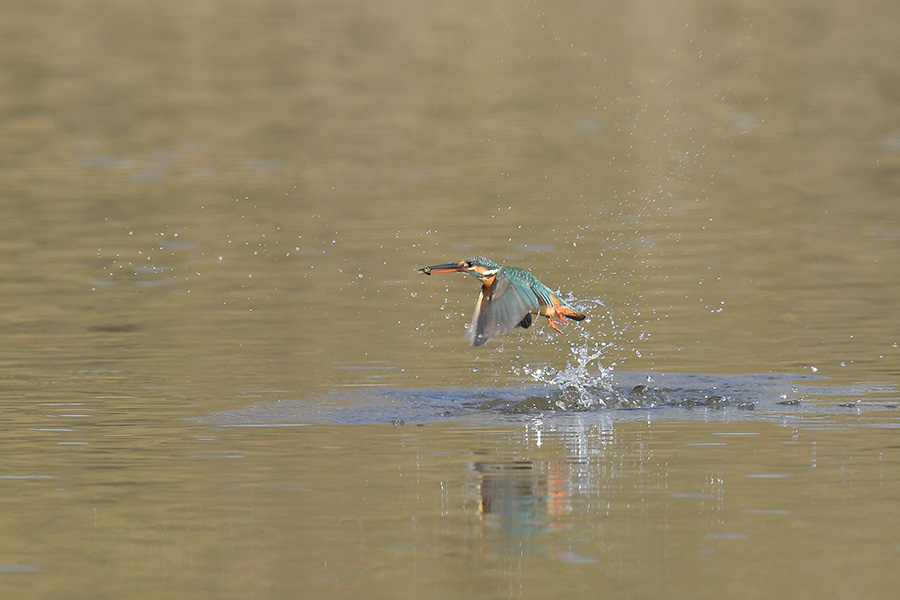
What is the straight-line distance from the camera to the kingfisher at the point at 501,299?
10.3 meters

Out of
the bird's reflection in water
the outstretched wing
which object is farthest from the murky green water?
the outstretched wing

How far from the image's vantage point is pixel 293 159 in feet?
84.4

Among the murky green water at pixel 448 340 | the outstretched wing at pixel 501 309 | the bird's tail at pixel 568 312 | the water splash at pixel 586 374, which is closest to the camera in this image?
the murky green water at pixel 448 340

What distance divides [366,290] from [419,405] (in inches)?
186

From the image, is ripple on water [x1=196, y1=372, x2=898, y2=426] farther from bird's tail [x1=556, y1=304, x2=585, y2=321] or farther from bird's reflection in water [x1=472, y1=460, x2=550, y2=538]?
bird's reflection in water [x1=472, y1=460, x2=550, y2=538]

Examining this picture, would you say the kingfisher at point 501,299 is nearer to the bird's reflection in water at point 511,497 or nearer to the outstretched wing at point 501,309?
the outstretched wing at point 501,309

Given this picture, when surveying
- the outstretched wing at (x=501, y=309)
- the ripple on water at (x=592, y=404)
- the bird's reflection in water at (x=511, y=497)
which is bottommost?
the bird's reflection in water at (x=511, y=497)

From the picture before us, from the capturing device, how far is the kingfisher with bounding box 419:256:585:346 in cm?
1027

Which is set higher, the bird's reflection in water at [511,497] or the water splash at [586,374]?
the water splash at [586,374]

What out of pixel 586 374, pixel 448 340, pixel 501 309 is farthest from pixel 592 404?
pixel 448 340

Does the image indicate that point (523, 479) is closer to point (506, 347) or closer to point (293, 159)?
point (506, 347)

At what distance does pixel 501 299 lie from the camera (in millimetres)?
10383

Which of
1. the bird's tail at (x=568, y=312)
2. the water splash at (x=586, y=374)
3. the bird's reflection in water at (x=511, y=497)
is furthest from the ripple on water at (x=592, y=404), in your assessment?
the bird's reflection in water at (x=511, y=497)

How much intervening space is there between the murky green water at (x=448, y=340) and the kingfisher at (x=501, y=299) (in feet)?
2.17
